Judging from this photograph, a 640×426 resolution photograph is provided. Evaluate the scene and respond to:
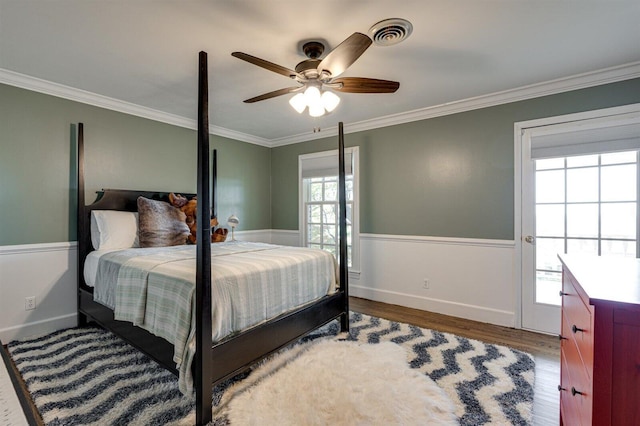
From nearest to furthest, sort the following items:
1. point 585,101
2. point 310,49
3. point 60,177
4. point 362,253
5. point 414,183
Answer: point 310,49
point 585,101
point 60,177
point 414,183
point 362,253

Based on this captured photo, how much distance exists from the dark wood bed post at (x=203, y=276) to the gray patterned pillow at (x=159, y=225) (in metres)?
1.69

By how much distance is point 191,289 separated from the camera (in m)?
1.69

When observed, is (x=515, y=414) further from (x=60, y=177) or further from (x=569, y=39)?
(x=60, y=177)

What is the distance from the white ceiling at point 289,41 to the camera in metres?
1.73

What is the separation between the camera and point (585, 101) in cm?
266

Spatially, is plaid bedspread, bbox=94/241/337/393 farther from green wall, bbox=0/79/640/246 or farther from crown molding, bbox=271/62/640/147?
crown molding, bbox=271/62/640/147

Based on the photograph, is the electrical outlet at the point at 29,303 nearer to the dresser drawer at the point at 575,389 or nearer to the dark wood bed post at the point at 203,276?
the dark wood bed post at the point at 203,276

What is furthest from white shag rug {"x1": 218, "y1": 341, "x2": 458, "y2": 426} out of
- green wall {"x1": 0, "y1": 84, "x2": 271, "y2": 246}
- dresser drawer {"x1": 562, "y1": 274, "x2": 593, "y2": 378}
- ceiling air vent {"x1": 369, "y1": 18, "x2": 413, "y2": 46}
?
green wall {"x1": 0, "y1": 84, "x2": 271, "y2": 246}

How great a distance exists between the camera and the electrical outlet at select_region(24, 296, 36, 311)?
267 cm

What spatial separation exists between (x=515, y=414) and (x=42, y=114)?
432cm

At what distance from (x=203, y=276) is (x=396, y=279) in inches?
106

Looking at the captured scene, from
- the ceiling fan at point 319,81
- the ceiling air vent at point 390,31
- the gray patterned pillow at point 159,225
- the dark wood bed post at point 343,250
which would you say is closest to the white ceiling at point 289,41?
the ceiling air vent at point 390,31

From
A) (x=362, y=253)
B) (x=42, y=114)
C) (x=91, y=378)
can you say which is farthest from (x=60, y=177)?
(x=362, y=253)

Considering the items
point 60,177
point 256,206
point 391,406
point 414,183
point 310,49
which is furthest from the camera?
point 256,206
